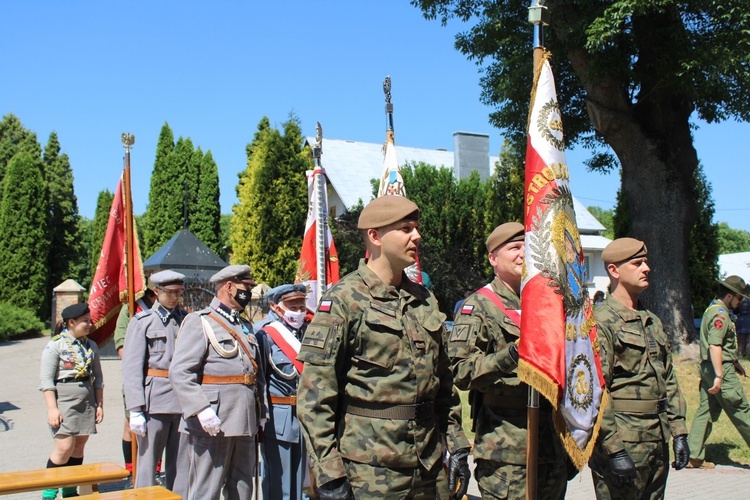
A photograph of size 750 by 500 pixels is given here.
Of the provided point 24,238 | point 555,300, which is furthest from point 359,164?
point 555,300

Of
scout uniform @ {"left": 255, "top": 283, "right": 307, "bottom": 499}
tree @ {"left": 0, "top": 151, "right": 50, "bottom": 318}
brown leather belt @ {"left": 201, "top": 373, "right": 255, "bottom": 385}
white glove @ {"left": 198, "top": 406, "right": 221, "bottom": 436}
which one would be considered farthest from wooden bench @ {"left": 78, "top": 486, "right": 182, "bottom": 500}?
tree @ {"left": 0, "top": 151, "right": 50, "bottom": 318}

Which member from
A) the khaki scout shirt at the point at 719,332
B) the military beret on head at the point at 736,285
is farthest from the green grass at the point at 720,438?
the military beret on head at the point at 736,285

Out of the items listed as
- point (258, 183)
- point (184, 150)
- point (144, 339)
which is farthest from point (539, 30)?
point (184, 150)

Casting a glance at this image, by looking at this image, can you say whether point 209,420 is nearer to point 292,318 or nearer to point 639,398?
point 292,318

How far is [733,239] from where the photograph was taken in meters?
104

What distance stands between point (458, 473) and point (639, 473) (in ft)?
5.29

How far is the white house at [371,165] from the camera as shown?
1374 inches

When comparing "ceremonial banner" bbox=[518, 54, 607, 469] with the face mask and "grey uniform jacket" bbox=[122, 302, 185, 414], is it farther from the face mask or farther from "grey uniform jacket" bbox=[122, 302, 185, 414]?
"grey uniform jacket" bbox=[122, 302, 185, 414]

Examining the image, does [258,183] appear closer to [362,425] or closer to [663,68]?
[663,68]

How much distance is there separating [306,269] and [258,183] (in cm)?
1651

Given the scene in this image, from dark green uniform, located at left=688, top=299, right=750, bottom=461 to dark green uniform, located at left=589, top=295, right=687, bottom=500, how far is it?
12.3 ft

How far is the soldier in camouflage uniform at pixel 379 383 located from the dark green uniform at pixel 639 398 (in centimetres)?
147

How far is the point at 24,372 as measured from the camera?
64.9 feet

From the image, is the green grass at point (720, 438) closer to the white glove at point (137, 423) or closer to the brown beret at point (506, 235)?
the white glove at point (137, 423)
